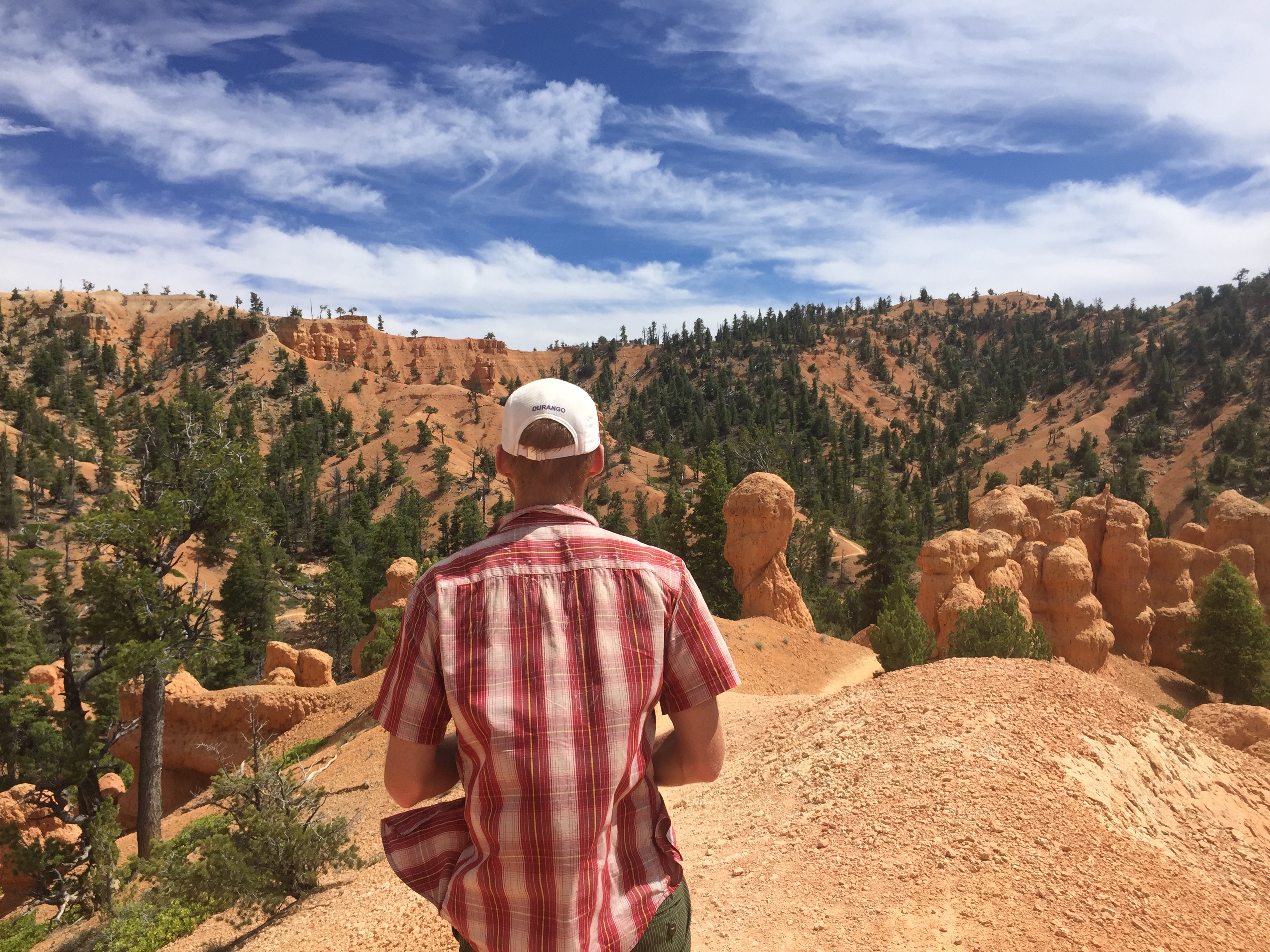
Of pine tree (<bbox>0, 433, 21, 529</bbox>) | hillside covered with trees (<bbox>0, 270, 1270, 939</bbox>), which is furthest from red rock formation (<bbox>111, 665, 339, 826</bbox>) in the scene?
pine tree (<bbox>0, 433, 21, 529</bbox>)

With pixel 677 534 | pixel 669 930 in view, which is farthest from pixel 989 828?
pixel 677 534

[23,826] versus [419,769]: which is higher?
[419,769]

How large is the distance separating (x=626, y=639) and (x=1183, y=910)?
562 centimetres

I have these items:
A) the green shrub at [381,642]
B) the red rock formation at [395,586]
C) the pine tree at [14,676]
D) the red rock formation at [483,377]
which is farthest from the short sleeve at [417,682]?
the red rock formation at [483,377]

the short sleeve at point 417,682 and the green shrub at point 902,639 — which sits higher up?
the short sleeve at point 417,682

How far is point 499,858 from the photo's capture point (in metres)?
1.71

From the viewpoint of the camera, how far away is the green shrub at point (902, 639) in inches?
622

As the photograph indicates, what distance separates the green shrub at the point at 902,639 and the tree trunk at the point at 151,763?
13599 millimetres

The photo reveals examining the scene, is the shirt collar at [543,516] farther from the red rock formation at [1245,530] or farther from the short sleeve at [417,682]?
the red rock formation at [1245,530]

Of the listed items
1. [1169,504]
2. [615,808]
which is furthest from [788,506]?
[1169,504]

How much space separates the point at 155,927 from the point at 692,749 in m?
9.84

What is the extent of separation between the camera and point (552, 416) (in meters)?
1.82

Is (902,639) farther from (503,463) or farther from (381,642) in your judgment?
(503,463)

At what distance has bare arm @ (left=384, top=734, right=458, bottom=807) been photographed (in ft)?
5.92
